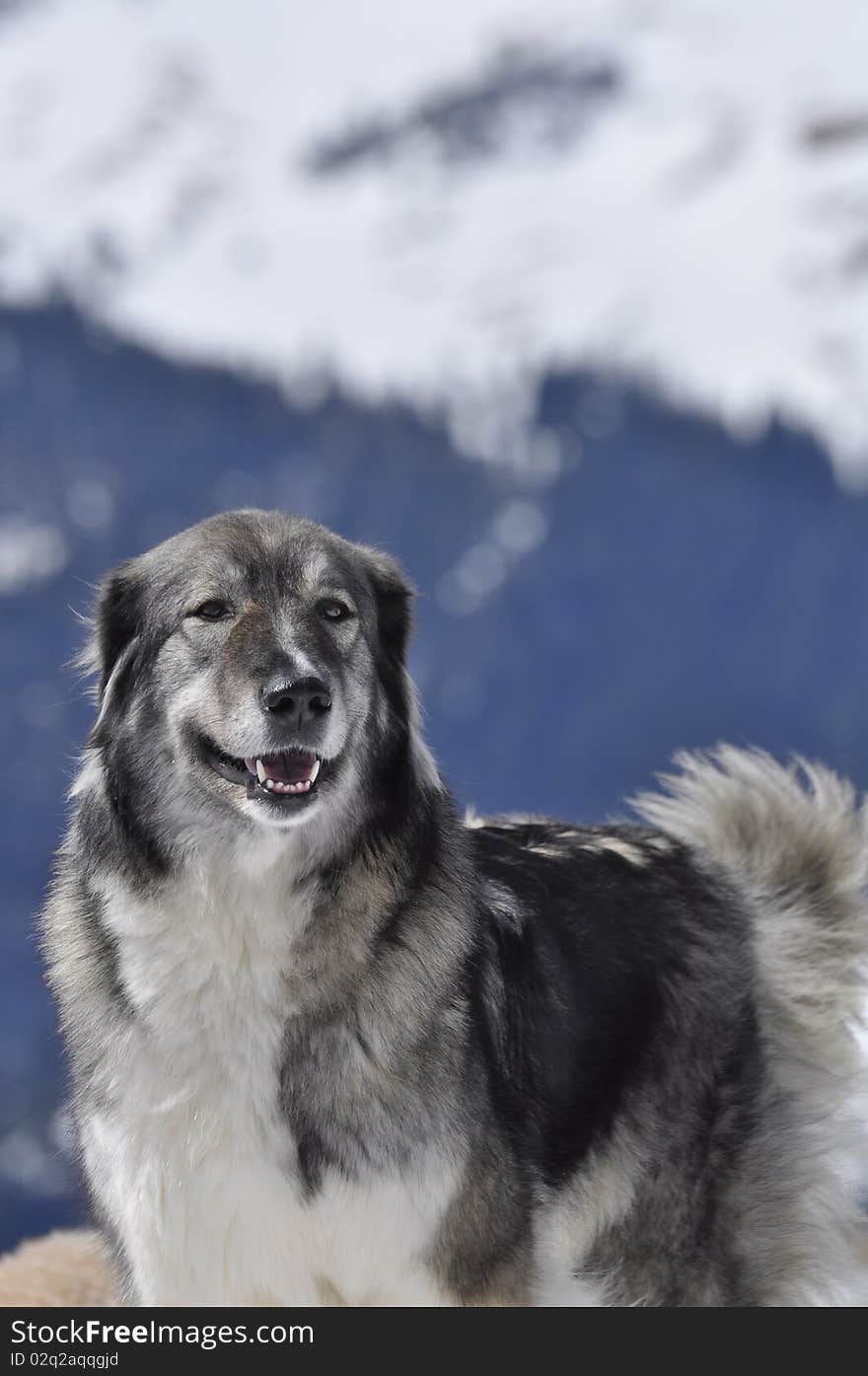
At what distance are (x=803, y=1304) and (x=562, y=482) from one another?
4.97 m

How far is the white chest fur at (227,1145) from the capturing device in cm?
249

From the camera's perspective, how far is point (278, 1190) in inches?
97.9

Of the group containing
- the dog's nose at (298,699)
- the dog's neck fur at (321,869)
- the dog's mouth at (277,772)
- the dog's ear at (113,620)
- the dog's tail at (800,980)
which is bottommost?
the dog's tail at (800,980)

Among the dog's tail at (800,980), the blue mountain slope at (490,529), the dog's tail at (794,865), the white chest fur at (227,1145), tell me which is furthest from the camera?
the blue mountain slope at (490,529)

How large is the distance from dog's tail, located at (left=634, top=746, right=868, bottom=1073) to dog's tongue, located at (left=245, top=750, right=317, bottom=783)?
148 cm

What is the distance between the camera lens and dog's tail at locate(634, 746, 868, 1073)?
11.5 feet

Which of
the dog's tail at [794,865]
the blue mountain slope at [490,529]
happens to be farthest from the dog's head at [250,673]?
A: the blue mountain slope at [490,529]

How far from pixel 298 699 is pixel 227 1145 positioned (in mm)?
814

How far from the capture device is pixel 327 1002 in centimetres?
259

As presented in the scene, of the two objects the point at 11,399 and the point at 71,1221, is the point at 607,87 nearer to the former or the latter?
the point at 11,399

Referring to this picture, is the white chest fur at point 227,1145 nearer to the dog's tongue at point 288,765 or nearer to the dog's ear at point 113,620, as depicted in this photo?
the dog's tongue at point 288,765

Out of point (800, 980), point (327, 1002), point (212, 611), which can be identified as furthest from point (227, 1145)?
point (800, 980)
